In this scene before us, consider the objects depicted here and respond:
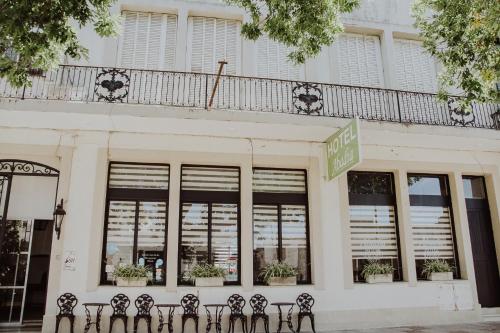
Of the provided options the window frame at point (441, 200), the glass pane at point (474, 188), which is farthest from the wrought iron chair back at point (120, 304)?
the glass pane at point (474, 188)

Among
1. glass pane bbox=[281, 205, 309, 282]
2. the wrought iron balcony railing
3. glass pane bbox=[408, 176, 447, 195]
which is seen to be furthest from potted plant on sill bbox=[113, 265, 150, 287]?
glass pane bbox=[408, 176, 447, 195]

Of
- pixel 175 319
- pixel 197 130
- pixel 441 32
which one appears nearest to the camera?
pixel 441 32

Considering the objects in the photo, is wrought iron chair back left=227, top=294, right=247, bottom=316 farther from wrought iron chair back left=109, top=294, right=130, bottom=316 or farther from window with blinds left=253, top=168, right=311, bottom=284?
wrought iron chair back left=109, top=294, right=130, bottom=316

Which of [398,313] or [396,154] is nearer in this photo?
[398,313]

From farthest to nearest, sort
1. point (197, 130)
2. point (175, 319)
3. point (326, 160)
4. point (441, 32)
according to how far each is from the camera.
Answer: point (326, 160) < point (197, 130) < point (175, 319) < point (441, 32)

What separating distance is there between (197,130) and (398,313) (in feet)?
19.5

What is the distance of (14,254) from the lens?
8992 mm

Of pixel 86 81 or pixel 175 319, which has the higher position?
pixel 86 81


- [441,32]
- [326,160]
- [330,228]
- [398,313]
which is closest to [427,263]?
[398,313]

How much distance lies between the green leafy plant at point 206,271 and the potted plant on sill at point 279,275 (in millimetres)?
945

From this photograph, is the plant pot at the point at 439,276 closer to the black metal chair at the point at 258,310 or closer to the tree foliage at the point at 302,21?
the black metal chair at the point at 258,310

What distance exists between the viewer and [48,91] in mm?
9164

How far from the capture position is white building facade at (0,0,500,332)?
8.73 meters

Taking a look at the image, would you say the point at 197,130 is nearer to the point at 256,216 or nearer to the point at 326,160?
the point at 256,216
